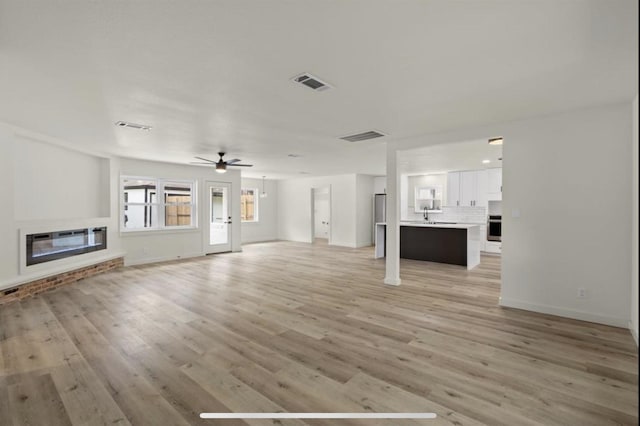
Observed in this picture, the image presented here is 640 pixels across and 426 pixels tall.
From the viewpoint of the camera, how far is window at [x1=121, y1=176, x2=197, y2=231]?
7.17m

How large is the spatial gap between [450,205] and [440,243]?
257 centimetres

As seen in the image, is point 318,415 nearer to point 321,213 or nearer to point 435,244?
point 435,244

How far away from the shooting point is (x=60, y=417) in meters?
1.94

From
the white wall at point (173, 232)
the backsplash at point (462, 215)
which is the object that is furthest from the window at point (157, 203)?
the backsplash at point (462, 215)

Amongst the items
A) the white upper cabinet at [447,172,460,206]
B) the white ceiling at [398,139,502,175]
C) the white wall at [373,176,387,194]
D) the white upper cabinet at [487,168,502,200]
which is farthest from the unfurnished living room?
the white wall at [373,176,387,194]

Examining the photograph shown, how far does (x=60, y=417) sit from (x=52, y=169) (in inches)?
206

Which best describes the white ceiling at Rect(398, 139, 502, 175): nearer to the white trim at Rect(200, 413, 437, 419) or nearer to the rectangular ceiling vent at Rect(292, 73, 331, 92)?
the rectangular ceiling vent at Rect(292, 73, 331, 92)

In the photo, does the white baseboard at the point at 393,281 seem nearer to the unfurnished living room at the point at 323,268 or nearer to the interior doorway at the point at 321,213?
the unfurnished living room at the point at 323,268

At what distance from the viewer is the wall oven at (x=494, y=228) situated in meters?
8.35

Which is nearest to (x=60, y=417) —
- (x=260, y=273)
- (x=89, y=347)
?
(x=89, y=347)

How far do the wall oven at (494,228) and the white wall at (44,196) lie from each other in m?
9.83

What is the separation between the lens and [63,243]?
5.37 metres

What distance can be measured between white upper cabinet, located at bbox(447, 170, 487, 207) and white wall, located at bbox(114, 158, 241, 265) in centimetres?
681

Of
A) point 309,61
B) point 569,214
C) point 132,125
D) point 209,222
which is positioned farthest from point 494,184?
point 132,125
